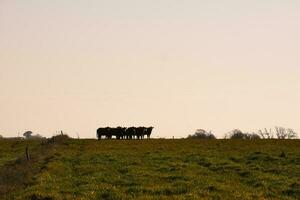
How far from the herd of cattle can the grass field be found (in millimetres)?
20465

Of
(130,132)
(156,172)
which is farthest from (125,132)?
(156,172)

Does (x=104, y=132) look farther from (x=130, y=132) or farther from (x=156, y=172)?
(x=156, y=172)

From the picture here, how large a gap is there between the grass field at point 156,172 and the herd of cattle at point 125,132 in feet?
67.1

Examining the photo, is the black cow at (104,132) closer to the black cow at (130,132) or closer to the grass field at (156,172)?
the black cow at (130,132)

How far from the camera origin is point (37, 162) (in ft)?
148

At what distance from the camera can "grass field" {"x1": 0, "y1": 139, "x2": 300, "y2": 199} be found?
31.0 metres

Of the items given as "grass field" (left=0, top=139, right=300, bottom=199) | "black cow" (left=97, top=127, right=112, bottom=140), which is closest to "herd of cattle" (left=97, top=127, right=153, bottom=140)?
"black cow" (left=97, top=127, right=112, bottom=140)

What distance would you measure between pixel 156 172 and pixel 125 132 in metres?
44.3

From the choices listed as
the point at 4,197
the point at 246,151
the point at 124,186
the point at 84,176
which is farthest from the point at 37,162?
the point at 246,151

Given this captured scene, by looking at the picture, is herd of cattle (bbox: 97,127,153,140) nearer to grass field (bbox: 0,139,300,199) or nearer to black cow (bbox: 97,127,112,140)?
black cow (bbox: 97,127,112,140)

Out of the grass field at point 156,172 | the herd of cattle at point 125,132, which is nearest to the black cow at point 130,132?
the herd of cattle at point 125,132

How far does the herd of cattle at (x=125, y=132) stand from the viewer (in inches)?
3317

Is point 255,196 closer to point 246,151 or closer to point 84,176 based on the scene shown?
point 84,176

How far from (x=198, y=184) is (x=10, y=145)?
4161 cm
